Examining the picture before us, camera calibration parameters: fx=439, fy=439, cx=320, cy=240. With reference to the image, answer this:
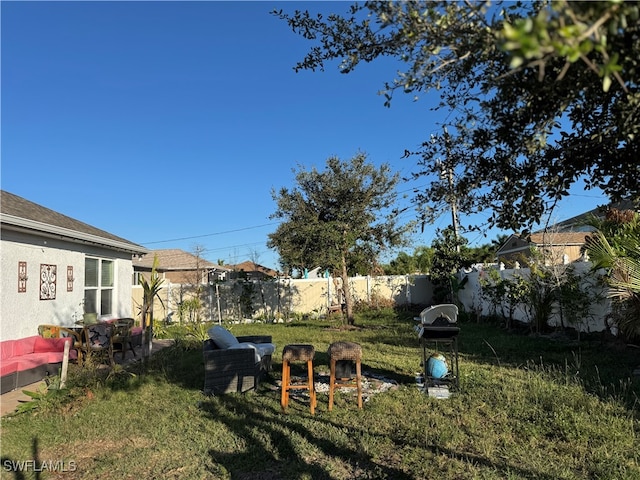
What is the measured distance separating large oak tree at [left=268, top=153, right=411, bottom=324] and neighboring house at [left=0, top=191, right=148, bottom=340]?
5437 mm

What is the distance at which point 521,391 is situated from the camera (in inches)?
229

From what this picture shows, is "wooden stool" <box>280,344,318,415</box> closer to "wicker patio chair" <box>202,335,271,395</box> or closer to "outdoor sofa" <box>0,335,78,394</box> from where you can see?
"wicker patio chair" <box>202,335,271,395</box>

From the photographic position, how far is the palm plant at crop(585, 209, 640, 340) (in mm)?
6570

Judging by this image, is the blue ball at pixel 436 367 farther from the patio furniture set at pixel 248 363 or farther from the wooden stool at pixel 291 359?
the wooden stool at pixel 291 359

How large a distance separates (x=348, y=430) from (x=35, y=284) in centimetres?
678

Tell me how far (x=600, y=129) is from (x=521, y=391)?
447cm

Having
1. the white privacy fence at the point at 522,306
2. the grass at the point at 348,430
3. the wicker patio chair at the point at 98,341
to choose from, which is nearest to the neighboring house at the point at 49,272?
the wicker patio chair at the point at 98,341

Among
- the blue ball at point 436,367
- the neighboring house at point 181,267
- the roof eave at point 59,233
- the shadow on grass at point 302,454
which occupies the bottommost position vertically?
the shadow on grass at point 302,454

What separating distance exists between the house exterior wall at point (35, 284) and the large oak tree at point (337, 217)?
20.4 feet

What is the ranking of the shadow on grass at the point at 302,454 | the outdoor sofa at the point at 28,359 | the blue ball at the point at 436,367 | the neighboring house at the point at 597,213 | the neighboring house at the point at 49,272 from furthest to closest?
the neighboring house at the point at 49,272 → the outdoor sofa at the point at 28,359 → the blue ball at the point at 436,367 → the neighboring house at the point at 597,213 → the shadow on grass at the point at 302,454

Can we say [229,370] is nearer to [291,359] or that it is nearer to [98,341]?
[291,359]

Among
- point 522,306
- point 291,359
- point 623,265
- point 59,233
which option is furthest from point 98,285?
point 522,306

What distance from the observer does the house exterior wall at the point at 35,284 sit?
7.39 meters

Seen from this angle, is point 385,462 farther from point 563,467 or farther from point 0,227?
point 0,227
